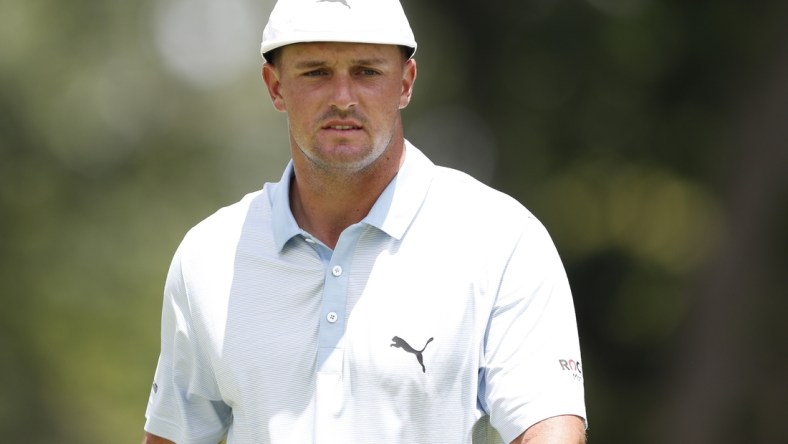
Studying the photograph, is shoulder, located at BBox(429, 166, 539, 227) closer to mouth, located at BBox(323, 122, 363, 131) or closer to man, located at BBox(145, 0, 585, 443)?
man, located at BBox(145, 0, 585, 443)

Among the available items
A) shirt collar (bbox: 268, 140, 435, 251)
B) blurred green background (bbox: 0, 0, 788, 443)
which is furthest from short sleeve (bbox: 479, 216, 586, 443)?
blurred green background (bbox: 0, 0, 788, 443)

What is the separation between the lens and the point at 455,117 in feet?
47.6

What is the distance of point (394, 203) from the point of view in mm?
3785

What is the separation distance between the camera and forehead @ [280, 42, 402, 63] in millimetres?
3715

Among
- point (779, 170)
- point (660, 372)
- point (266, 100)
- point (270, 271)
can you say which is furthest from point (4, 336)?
point (270, 271)

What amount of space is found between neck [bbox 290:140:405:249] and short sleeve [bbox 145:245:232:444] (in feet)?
1.28

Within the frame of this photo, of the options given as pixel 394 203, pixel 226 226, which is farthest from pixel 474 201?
pixel 226 226

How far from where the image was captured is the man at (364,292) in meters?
3.57

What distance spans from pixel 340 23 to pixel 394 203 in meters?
0.47

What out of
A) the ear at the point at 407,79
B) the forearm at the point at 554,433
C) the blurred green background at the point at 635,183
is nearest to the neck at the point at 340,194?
the ear at the point at 407,79

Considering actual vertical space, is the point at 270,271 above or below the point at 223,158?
above

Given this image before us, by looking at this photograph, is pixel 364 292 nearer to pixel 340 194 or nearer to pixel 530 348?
pixel 340 194

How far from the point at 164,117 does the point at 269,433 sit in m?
16.2

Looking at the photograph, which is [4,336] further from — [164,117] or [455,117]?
[455,117]
